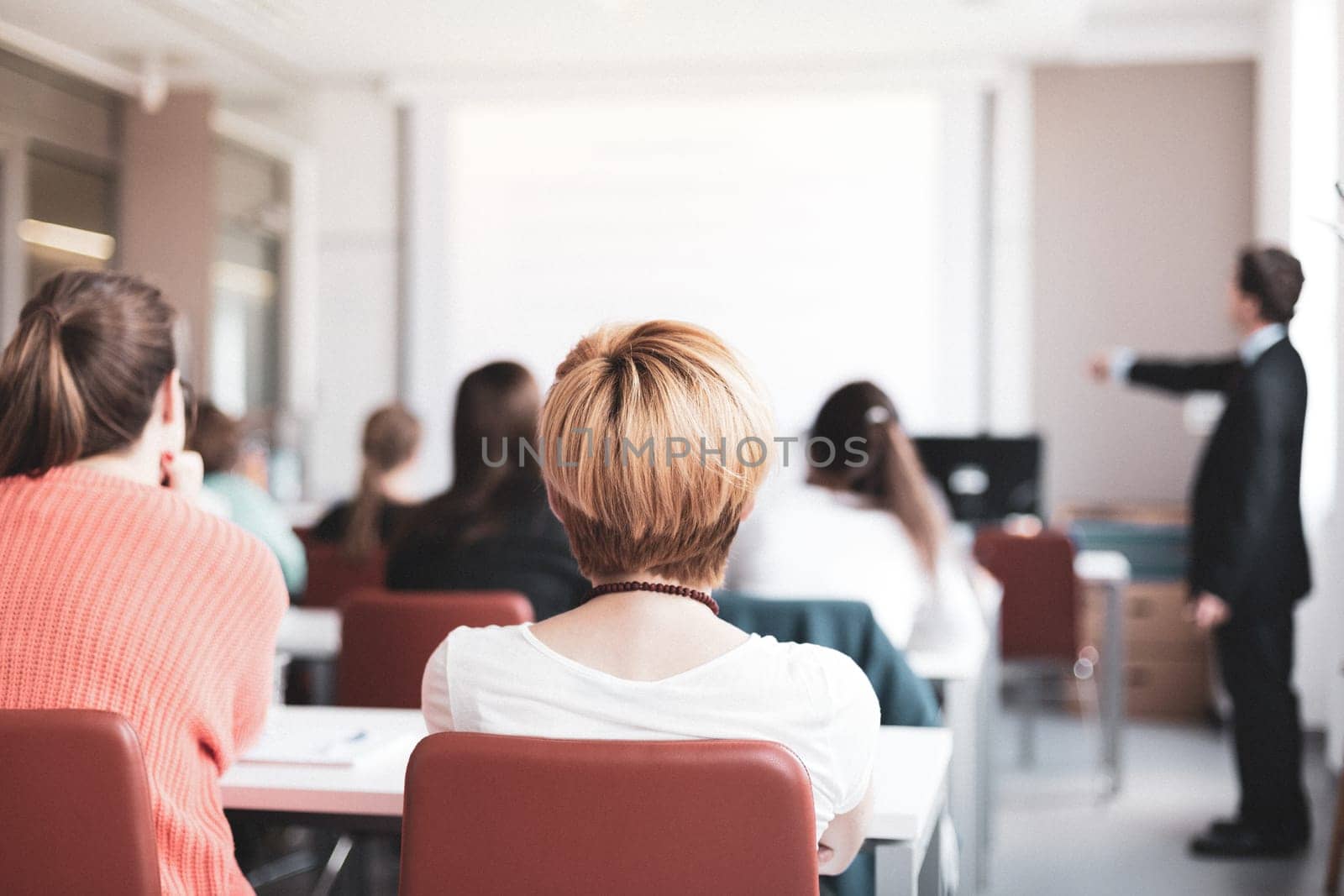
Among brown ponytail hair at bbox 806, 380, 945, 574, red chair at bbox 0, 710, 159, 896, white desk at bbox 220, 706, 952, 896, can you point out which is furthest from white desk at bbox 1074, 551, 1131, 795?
red chair at bbox 0, 710, 159, 896

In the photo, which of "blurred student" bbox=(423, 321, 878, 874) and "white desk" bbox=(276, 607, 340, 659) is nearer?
"blurred student" bbox=(423, 321, 878, 874)

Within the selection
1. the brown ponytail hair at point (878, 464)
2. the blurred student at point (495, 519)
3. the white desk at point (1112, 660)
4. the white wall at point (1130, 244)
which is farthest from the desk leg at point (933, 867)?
the white wall at point (1130, 244)

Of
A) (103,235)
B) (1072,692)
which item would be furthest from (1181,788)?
(103,235)

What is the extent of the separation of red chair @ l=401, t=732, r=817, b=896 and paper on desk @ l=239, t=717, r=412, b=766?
2.10 feet

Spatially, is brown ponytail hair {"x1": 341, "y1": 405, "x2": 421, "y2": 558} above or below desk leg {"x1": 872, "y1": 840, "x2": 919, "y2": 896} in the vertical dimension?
above

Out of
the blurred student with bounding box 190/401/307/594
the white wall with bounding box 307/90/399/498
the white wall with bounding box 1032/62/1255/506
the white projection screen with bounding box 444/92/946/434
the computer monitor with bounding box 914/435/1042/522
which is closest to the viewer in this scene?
the blurred student with bounding box 190/401/307/594

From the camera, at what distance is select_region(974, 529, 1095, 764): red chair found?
454 centimetres

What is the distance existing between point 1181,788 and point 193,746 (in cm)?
357

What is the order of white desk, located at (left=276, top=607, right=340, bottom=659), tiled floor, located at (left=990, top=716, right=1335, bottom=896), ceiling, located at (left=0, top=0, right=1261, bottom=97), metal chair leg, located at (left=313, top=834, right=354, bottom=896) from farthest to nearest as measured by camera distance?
ceiling, located at (left=0, top=0, right=1261, bottom=97)
tiled floor, located at (left=990, top=716, right=1335, bottom=896)
metal chair leg, located at (left=313, top=834, right=354, bottom=896)
white desk, located at (left=276, top=607, right=340, bottom=659)

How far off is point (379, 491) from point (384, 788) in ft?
7.09

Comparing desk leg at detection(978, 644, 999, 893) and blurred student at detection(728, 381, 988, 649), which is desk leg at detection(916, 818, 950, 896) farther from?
desk leg at detection(978, 644, 999, 893)

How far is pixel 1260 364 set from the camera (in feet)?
11.4

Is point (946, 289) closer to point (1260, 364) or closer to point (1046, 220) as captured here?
point (1046, 220)

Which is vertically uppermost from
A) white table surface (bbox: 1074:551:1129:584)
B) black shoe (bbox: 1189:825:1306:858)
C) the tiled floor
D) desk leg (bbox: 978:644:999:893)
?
white table surface (bbox: 1074:551:1129:584)
